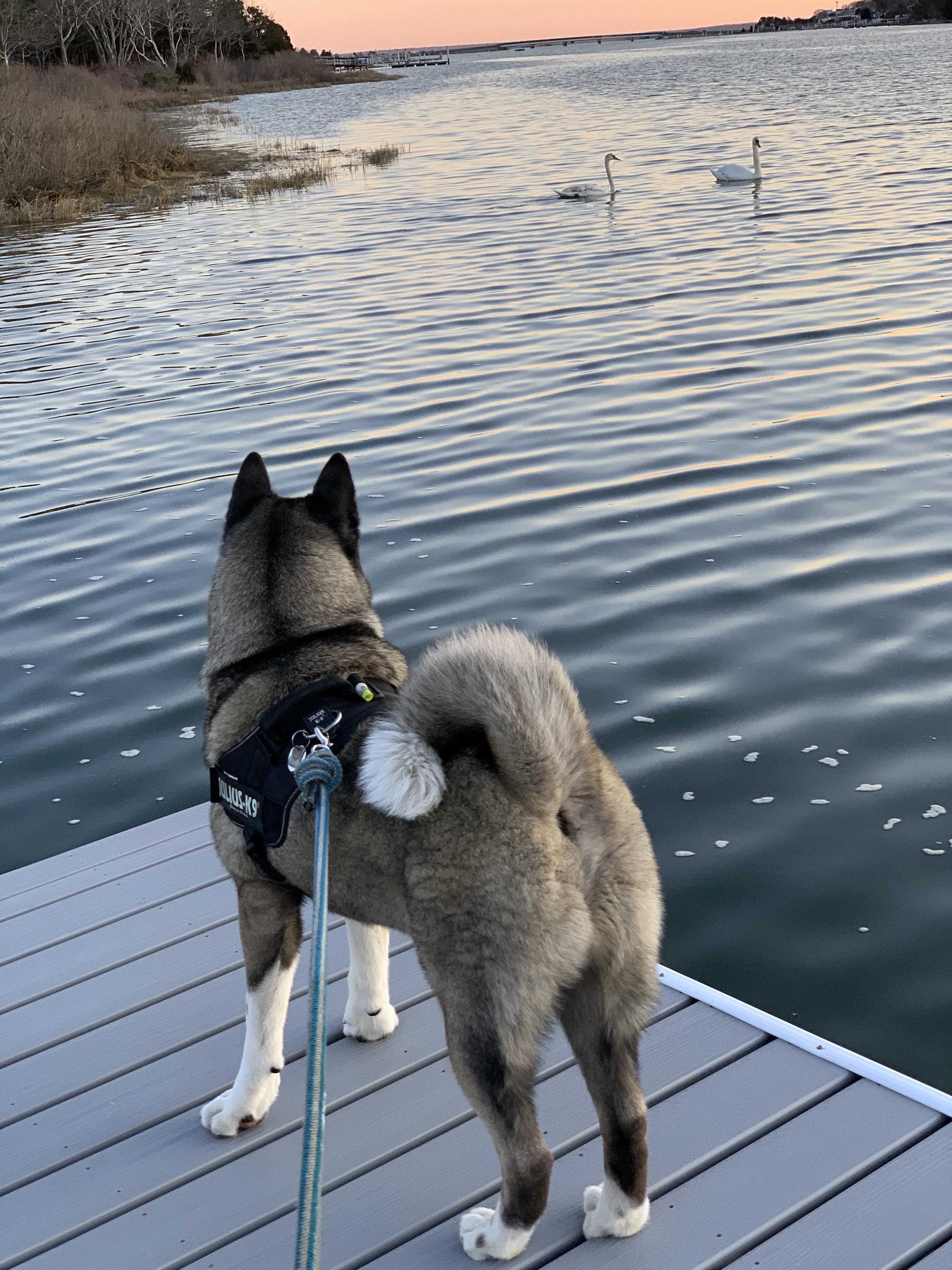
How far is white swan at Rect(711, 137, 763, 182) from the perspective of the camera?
22516 millimetres

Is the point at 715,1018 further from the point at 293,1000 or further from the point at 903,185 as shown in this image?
the point at 903,185

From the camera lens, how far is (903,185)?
20.8m

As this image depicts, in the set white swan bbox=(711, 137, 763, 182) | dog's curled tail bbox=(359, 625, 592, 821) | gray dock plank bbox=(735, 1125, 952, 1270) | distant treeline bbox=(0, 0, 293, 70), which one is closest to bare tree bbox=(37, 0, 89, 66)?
distant treeline bbox=(0, 0, 293, 70)

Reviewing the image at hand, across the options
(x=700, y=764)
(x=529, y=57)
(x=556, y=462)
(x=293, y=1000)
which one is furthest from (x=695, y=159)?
(x=529, y=57)

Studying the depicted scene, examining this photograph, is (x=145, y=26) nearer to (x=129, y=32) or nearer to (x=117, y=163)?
(x=129, y=32)

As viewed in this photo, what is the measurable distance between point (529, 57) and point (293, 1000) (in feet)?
674

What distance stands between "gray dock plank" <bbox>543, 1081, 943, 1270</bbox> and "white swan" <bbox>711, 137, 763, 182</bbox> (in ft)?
72.8

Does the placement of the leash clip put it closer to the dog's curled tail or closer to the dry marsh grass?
the dog's curled tail

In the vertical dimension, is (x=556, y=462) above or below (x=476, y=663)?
below

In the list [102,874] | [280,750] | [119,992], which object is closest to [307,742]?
[280,750]

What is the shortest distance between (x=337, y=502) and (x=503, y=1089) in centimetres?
161

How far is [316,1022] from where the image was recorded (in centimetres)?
210

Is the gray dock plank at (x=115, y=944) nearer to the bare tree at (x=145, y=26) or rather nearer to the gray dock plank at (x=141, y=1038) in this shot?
the gray dock plank at (x=141, y=1038)

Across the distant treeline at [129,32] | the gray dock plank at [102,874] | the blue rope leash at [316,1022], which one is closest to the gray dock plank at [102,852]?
the gray dock plank at [102,874]
